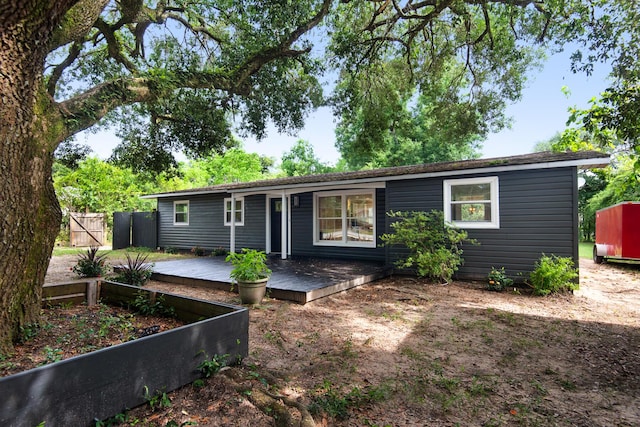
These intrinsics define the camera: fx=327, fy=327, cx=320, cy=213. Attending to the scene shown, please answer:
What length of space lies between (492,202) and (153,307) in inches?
274

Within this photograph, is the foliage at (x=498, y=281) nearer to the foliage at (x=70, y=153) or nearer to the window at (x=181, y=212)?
the foliage at (x=70, y=153)

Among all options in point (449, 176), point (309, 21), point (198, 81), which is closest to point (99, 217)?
point (198, 81)

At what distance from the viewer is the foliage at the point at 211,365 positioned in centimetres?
268

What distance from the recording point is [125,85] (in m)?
Answer: 4.68

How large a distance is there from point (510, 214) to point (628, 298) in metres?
2.57

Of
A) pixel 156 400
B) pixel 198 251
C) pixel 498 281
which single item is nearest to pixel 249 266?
pixel 156 400

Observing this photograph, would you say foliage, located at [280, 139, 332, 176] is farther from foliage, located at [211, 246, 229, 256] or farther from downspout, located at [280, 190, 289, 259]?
downspout, located at [280, 190, 289, 259]

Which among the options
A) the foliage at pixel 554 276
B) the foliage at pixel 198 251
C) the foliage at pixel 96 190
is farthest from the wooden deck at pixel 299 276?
the foliage at pixel 96 190

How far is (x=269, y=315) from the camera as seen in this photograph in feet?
16.0

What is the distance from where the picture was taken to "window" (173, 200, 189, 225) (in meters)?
14.3

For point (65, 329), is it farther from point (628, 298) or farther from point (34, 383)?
point (628, 298)

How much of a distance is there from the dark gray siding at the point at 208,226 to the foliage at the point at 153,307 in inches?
315

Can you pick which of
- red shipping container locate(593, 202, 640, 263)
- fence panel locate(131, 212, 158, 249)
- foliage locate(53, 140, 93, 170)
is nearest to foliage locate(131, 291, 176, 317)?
foliage locate(53, 140, 93, 170)

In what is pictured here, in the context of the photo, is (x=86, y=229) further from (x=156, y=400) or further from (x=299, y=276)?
(x=156, y=400)
